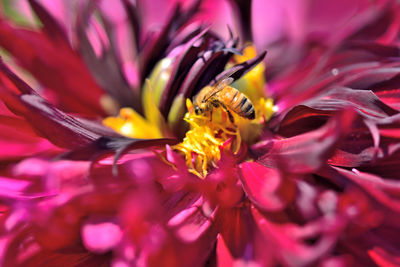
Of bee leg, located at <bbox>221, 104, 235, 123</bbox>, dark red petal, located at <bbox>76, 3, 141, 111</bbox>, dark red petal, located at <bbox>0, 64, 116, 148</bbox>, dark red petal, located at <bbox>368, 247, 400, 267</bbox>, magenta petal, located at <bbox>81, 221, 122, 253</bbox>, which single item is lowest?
dark red petal, located at <bbox>368, 247, 400, 267</bbox>

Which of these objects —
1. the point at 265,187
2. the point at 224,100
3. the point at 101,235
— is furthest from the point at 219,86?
the point at 101,235

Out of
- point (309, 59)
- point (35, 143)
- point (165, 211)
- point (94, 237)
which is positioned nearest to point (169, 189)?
point (165, 211)

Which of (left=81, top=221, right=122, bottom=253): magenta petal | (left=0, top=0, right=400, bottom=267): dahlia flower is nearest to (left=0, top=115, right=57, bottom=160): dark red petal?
(left=0, top=0, right=400, bottom=267): dahlia flower

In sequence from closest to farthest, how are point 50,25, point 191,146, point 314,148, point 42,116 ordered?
point 314,148 < point 42,116 < point 191,146 < point 50,25

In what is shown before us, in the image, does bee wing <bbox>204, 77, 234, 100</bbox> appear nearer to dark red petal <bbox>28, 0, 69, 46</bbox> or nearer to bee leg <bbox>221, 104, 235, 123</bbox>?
bee leg <bbox>221, 104, 235, 123</bbox>

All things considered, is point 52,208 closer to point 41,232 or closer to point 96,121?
point 41,232

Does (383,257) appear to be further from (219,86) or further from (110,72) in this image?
(110,72)

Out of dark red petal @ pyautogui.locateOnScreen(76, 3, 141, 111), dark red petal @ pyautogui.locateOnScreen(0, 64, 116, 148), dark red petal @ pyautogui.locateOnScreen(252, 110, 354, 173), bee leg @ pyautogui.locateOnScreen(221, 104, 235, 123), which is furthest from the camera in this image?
dark red petal @ pyautogui.locateOnScreen(76, 3, 141, 111)
